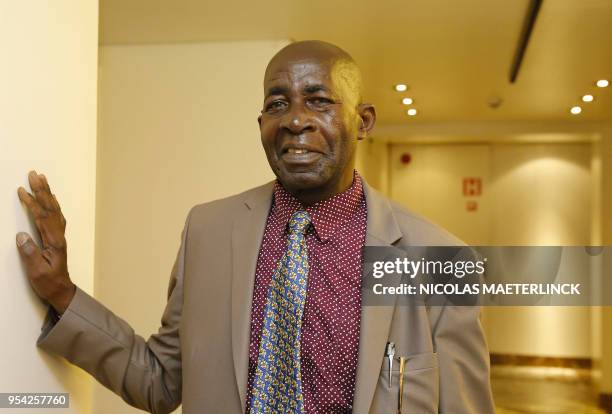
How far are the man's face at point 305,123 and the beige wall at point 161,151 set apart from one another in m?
2.42

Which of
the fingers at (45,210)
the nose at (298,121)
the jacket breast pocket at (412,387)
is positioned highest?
the nose at (298,121)

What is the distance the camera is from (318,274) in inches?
45.5

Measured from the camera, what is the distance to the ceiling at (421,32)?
120 inches

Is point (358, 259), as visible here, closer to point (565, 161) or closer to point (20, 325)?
point (20, 325)

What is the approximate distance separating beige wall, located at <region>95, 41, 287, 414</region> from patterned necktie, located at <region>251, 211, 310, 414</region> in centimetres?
245

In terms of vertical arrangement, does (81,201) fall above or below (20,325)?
above

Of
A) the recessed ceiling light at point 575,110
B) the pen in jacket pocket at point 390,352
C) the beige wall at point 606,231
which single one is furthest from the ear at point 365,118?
the beige wall at point 606,231

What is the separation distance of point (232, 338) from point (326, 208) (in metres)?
0.28

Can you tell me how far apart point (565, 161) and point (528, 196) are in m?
0.50

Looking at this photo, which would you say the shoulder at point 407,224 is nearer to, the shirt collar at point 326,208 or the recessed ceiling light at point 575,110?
the shirt collar at point 326,208

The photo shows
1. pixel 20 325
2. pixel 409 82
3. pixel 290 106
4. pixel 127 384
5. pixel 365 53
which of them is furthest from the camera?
pixel 409 82

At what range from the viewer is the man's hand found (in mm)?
1033

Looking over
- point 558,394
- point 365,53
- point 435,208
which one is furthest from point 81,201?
point 435,208

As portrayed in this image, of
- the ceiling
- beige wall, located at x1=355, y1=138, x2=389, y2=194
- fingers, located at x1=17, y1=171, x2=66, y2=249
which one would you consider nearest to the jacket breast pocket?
fingers, located at x1=17, y1=171, x2=66, y2=249
